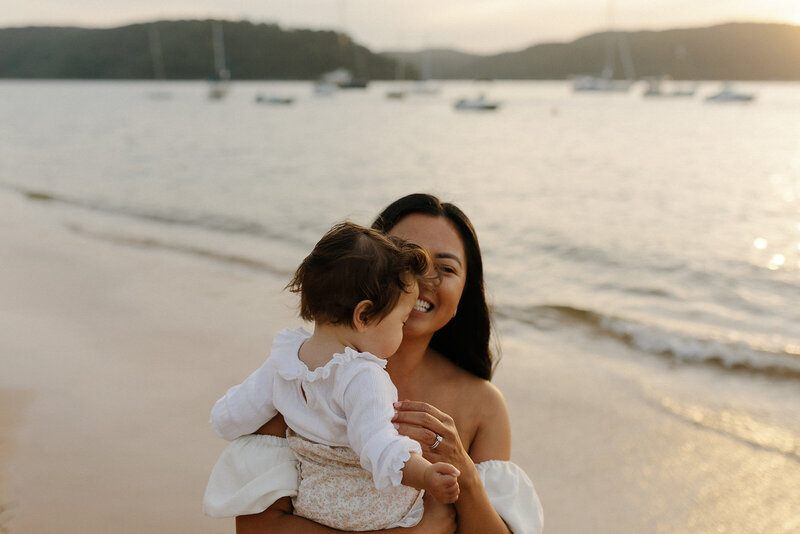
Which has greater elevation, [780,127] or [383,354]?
[383,354]

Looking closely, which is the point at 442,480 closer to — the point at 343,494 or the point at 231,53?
the point at 343,494

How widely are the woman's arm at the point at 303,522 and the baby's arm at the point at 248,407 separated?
24 centimetres

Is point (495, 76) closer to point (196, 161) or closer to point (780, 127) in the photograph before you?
point (780, 127)

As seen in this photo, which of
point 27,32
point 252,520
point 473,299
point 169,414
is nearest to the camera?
point 252,520

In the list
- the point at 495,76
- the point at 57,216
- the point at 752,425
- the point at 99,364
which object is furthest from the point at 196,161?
the point at 495,76

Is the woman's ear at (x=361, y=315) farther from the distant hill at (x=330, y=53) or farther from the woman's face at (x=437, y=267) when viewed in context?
the distant hill at (x=330, y=53)

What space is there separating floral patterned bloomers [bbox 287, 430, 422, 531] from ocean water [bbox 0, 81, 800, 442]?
155 cm

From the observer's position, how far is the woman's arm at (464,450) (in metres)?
1.84

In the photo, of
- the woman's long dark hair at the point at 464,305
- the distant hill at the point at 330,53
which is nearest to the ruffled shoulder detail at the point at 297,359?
the woman's long dark hair at the point at 464,305

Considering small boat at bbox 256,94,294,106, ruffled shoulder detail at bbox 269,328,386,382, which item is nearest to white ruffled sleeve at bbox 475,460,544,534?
ruffled shoulder detail at bbox 269,328,386,382

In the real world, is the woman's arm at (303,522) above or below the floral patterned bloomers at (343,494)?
below

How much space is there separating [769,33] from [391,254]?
5227 inches

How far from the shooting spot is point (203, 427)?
14.1ft

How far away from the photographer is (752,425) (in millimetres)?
4625
